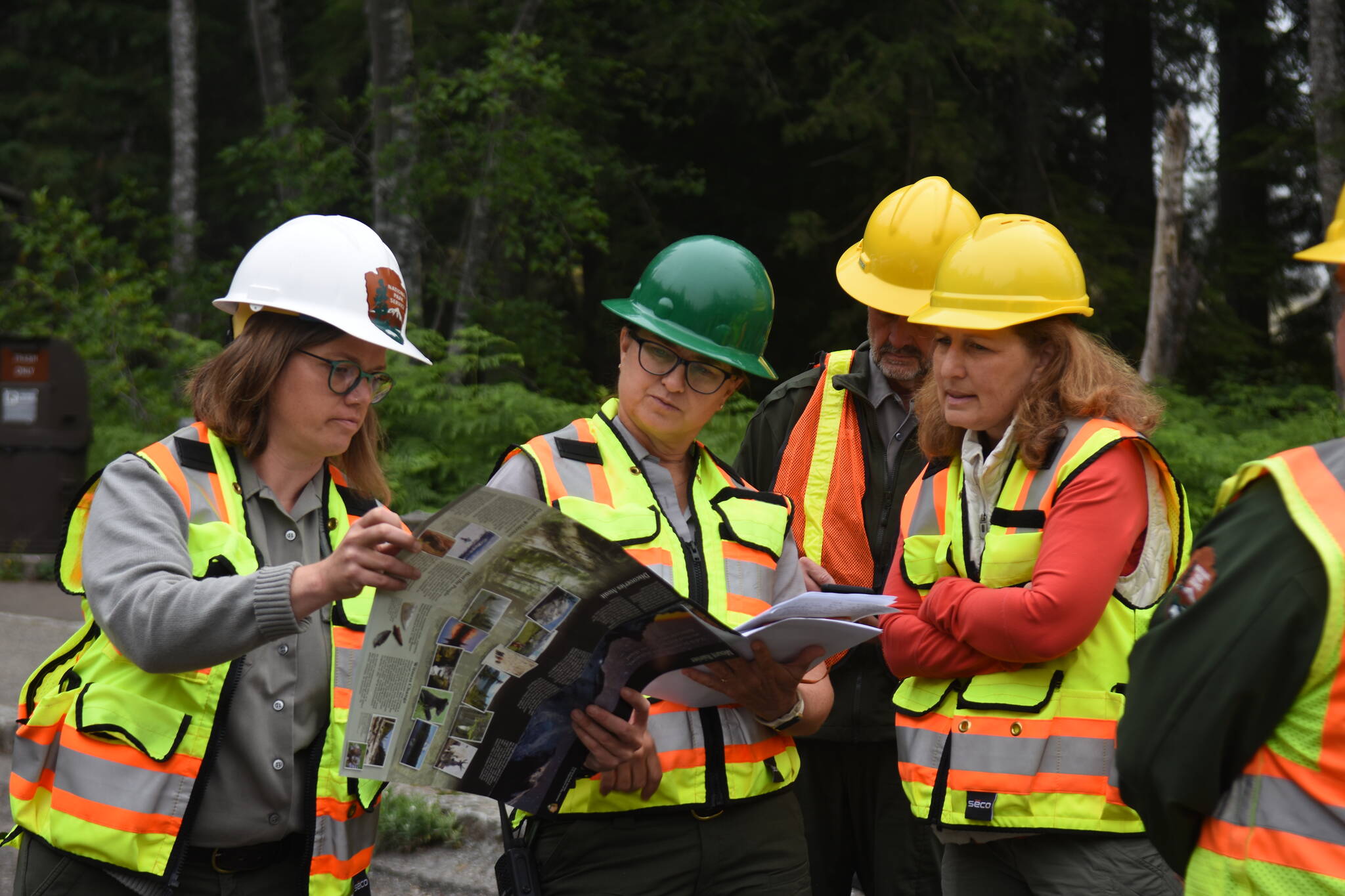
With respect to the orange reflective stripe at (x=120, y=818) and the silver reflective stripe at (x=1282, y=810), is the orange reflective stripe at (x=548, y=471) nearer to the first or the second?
the orange reflective stripe at (x=120, y=818)

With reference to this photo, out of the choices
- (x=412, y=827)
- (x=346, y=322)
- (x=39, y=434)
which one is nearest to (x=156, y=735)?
(x=346, y=322)

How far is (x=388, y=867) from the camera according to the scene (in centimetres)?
516

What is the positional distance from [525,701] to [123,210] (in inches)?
634

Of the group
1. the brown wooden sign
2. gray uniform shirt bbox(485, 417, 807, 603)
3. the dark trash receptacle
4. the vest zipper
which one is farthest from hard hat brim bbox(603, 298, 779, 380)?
the brown wooden sign

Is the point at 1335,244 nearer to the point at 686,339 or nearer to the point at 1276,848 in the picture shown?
the point at 1276,848

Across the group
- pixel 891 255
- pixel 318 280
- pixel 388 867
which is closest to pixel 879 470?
pixel 891 255

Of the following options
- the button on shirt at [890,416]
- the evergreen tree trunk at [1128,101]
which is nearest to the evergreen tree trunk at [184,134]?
the evergreen tree trunk at [1128,101]

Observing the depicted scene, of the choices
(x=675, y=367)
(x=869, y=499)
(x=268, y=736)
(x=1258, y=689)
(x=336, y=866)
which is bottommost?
(x=336, y=866)

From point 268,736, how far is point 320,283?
0.91m

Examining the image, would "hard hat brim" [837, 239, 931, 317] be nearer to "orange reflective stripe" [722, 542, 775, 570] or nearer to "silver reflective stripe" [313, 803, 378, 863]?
"orange reflective stripe" [722, 542, 775, 570]

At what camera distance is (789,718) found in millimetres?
2648

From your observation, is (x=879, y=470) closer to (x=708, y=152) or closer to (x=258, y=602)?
(x=258, y=602)

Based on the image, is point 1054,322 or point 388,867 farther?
point 388,867

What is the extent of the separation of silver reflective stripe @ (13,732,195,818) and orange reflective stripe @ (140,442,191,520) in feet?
1.54
